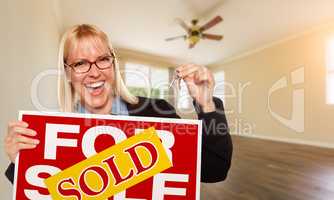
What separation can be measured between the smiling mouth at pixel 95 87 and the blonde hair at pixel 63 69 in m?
0.06

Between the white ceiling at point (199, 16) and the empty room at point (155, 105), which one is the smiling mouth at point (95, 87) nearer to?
the empty room at point (155, 105)

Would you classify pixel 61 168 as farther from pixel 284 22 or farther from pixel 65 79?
pixel 284 22

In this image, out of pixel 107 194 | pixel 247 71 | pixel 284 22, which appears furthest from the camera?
pixel 247 71

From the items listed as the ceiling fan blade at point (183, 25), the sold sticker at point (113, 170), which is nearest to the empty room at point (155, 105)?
the sold sticker at point (113, 170)

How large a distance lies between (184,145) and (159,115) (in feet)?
0.70

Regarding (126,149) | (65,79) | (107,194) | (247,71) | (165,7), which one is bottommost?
(107,194)

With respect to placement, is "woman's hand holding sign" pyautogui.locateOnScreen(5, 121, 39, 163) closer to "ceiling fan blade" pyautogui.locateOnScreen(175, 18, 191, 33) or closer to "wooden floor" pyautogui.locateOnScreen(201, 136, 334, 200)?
"wooden floor" pyautogui.locateOnScreen(201, 136, 334, 200)

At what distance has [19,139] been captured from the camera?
0.49 m

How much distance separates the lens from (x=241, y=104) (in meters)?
6.76

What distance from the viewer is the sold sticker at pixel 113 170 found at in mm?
487

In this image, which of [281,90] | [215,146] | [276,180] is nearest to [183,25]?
[276,180]

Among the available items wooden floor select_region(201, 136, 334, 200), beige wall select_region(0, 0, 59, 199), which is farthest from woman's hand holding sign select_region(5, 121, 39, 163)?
wooden floor select_region(201, 136, 334, 200)

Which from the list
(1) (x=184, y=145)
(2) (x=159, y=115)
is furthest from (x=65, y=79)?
(1) (x=184, y=145)

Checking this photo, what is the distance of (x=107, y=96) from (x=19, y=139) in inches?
10.6
